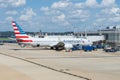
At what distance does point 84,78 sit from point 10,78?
7225 millimetres

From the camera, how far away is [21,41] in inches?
3903

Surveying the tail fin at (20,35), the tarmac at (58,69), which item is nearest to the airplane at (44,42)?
the tail fin at (20,35)

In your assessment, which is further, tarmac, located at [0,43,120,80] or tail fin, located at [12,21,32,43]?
tail fin, located at [12,21,32,43]

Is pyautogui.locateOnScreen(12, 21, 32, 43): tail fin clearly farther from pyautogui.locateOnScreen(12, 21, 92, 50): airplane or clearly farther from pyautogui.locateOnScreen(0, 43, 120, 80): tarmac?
pyautogui.locateOnScreen(0, 43, 120, 80): tarmac

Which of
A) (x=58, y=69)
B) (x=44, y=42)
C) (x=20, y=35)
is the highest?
(x=20, y=35)

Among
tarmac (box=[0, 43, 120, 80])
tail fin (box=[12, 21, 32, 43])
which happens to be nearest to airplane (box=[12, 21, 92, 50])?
tail fin (box=[12, 21, 32, 43])

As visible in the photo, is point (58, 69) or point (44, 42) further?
point (44, 42)

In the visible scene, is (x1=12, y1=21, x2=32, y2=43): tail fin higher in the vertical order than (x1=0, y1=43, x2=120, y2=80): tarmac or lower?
higher

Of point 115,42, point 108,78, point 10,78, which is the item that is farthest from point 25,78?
point 115,42

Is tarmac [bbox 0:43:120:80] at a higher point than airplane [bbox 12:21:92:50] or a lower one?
lower

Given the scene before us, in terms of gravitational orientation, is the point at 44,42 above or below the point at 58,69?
above

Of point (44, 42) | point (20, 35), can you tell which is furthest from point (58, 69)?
point (20, 35)

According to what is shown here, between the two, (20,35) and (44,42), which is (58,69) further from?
(20,35)

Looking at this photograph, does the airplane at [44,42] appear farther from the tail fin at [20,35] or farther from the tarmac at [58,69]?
the tarmac at [58,69]
